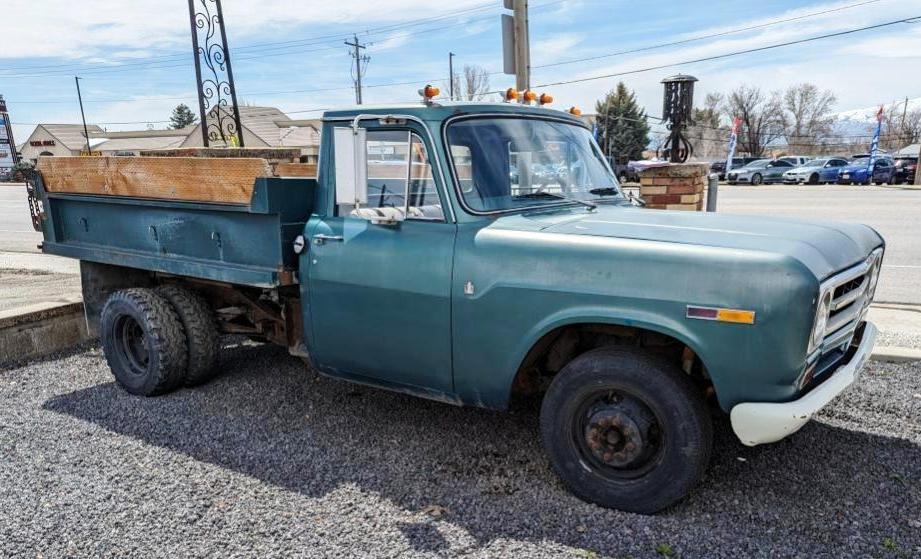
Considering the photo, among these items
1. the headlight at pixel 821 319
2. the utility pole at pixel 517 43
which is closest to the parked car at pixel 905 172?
the utility pole at pixel 517 43

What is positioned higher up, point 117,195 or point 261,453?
point 117,195

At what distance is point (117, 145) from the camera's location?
6506 centimetres

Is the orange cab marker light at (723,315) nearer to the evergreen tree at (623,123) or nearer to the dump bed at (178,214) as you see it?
the dump bed at (178,214)

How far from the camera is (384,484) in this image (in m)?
3.56

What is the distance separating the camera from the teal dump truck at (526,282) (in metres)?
2.85

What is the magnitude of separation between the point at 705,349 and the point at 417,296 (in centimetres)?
143

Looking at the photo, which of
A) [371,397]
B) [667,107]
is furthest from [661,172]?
[371,397]

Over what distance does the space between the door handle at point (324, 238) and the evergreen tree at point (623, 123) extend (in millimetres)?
48959

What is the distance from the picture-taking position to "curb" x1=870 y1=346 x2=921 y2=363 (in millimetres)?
4957

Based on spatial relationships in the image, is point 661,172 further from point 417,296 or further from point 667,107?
point 417,296

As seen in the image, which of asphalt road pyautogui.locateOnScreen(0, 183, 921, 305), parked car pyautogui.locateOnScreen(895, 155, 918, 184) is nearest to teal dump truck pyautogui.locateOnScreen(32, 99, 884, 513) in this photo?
asphalt road pyautogui.locateOnScreen(0, 183, 921, 305)

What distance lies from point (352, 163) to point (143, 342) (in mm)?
2399

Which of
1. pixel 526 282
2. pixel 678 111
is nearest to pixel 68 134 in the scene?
pixel 678 111

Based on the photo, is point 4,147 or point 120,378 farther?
point 4,147
